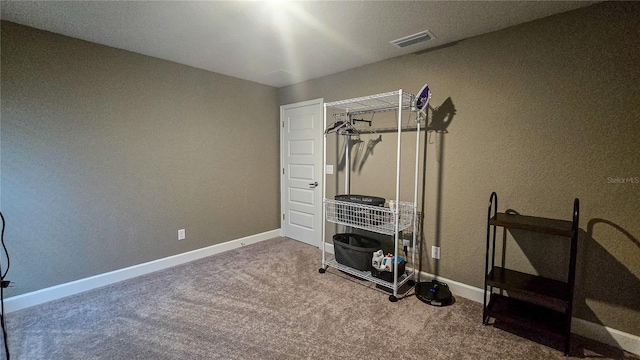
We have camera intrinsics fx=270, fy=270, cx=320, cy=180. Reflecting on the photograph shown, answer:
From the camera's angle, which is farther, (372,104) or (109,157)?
(372,104)

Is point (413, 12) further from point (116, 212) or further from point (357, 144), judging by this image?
point (116, 212)

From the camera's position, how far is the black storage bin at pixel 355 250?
2795 mm

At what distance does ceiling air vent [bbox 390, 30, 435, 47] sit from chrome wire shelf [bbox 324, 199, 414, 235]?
4.99 feet

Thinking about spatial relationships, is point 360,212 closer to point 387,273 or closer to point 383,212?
point 383,212

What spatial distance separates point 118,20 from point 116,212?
6.03 feet

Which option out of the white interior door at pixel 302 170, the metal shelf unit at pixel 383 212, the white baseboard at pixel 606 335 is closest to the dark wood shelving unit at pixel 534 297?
the white baseboard at pixel 606 335

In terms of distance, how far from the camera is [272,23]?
2.21m

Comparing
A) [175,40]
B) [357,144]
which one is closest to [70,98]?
[175,40]

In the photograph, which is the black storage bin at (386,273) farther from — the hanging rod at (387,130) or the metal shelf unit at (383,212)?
the hanging rod at (387,130)

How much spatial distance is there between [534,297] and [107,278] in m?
3.82

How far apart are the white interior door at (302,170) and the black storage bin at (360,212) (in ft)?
3.22

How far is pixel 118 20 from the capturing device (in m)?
2.17

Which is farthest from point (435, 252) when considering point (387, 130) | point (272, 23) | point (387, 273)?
point (272, 23)

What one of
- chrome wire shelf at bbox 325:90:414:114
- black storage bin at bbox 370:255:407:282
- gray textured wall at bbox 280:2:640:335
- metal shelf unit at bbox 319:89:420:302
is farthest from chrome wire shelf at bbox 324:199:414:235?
chrome wire shelf at bbox 325:90:414:114
